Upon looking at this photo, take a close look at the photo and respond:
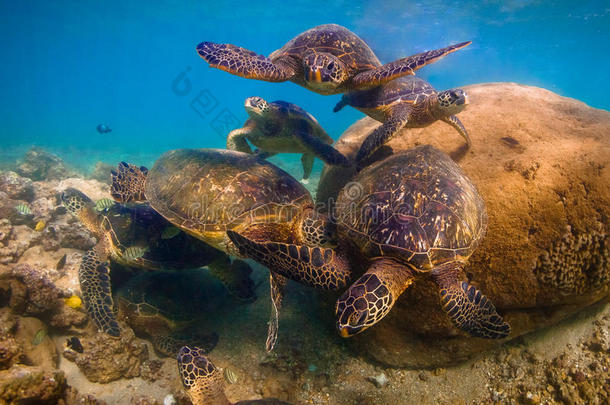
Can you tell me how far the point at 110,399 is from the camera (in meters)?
3.62

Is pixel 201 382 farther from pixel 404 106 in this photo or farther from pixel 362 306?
pixel 404 106

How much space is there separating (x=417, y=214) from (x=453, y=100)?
2500 mm

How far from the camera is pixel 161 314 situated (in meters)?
4.43

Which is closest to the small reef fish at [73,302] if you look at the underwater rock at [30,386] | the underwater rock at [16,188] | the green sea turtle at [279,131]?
the underwater rock at [30,386]

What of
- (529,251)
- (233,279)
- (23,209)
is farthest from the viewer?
(23,209)

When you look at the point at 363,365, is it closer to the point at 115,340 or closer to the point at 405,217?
the point at 405,217

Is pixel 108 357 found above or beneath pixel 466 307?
beneath

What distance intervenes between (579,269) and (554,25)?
146ft

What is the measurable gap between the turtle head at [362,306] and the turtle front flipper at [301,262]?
40cm

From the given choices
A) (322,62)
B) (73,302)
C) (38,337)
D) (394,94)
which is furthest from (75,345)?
(394,94)

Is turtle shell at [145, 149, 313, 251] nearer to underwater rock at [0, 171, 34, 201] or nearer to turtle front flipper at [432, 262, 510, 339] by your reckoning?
turtle front flipper at [432, 262, 510, 339]

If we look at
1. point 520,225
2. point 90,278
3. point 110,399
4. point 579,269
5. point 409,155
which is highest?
point 409,155

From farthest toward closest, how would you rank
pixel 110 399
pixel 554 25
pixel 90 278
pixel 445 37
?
pixel 445 37 < pixel 554 25 < pixel 90 278 < pixel 110 399

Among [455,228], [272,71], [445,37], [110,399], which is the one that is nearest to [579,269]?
[455,228]
